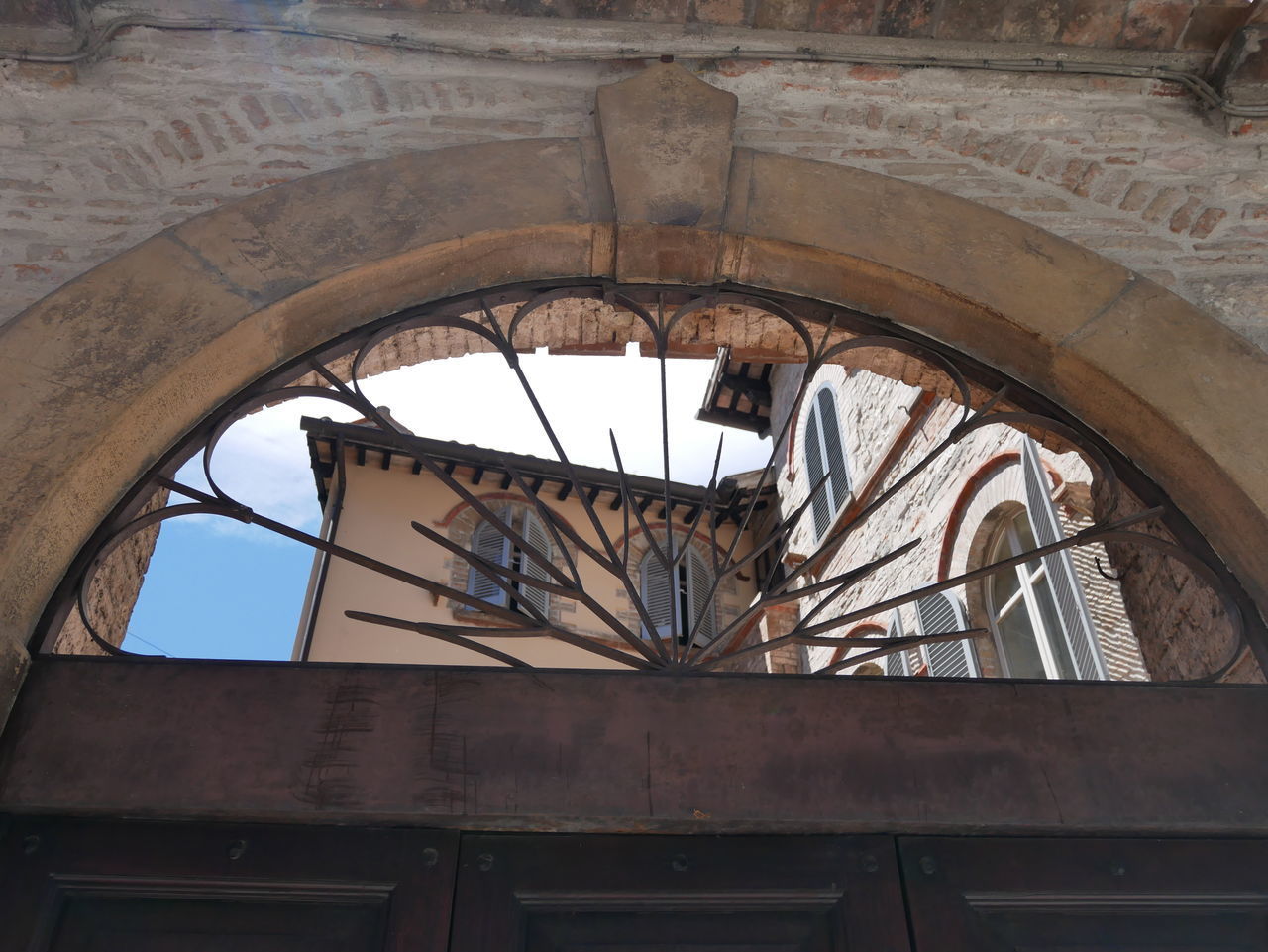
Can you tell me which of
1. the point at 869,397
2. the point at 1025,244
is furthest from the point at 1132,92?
the point at 869,397

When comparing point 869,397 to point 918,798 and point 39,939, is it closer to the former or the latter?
point 918,798

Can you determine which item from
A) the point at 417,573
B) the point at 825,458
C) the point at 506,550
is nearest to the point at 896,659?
the point at 825,458

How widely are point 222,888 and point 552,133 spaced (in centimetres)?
249

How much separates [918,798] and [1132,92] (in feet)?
9.07

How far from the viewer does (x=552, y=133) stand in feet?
11.8

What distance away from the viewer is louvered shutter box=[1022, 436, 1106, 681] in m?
4.98

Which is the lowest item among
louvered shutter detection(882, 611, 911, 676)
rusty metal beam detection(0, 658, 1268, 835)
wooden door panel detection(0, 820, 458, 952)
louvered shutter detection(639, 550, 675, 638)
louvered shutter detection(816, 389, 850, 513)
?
wooden door panel detection(0, 820, 458, 952)

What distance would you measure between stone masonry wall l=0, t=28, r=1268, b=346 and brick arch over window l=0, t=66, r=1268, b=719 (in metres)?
0.20

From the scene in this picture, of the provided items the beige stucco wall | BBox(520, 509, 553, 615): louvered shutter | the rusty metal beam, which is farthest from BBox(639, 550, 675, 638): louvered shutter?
the rusty metal beam

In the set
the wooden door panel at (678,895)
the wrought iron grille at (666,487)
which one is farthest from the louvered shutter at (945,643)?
the wooden door panel at (678,895)

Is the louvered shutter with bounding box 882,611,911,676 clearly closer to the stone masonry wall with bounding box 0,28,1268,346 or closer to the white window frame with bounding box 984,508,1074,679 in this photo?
the white window frame with bounding box 984,508,1074,679

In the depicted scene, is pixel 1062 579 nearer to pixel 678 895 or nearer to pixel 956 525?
pixel 956 525

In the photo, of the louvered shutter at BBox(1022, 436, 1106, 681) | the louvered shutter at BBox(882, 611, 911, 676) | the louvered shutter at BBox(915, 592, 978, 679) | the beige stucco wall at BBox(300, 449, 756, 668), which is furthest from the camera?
the beige stucco wall at BBox(300, 449, 756, 668)

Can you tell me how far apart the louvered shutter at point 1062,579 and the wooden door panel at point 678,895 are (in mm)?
2908
